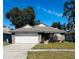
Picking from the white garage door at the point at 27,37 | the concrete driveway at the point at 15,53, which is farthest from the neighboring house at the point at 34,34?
the concrete driveway at the point at 15,53

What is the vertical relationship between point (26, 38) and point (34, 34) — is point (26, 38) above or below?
below

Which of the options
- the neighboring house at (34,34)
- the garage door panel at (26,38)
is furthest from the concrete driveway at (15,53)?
the neighboring house at (34,34)

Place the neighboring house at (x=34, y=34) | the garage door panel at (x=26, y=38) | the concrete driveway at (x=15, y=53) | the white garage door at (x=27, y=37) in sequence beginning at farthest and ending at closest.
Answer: the neighboring house at (x=34, y=34)
the white garage door at (x=27, y=37)
the garage door panel at (x=26, y=38)
the concrete driveway at (x=15, y=53)

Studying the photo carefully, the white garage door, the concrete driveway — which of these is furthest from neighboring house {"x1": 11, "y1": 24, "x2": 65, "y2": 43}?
the concrete driveway

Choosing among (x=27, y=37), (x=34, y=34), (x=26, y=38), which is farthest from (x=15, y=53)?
(x=34, y=34)

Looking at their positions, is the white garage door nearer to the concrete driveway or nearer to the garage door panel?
the garage door panel

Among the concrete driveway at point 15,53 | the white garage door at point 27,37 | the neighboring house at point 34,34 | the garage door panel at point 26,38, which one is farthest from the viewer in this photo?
the neighboring house at point 34,34

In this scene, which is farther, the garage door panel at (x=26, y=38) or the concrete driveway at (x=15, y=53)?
the garage door panel at (x=26, y=38)

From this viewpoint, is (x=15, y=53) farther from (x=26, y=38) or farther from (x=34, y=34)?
(x=34, y=34)

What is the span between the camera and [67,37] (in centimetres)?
3177

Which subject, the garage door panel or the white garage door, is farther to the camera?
the white garage door

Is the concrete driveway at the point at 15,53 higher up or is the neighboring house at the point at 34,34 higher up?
the neighboring house at the point at 34,34

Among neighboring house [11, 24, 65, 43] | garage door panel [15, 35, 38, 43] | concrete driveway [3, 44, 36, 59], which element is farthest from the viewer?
neighboring house [11, 24, 65, 43]

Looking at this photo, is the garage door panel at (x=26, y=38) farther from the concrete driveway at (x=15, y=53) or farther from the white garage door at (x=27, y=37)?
the concrete driveway at (x=15, y=53)
